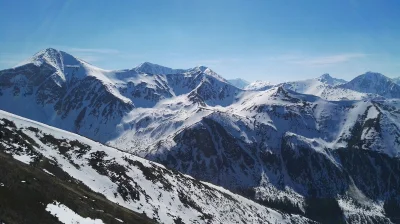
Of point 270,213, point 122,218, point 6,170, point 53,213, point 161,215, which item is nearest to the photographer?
point 53,213

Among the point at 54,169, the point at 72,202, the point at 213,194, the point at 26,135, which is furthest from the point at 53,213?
the point at 213,194

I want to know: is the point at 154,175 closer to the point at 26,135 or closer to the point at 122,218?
the point at 26,135

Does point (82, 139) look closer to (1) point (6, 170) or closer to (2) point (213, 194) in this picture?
(2) point (213, 194)

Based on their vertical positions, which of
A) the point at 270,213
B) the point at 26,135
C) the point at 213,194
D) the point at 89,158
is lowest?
the point at 270,213

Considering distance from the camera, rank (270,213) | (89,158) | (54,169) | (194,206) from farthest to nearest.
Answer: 1. (270,213)
2. (194,206)
3. (89,158)
4. (54,169)

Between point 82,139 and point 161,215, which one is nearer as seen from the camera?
point 161,215

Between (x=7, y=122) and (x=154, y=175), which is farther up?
(x=7, y=122)
